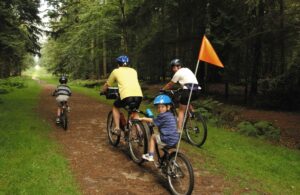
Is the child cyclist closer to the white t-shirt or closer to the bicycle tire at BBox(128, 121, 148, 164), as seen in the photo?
the bicycle tire at BBox(128, 121, 148, 164)

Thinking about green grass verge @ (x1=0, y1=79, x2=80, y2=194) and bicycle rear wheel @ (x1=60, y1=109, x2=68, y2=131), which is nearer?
green grass verge @ (x1=0, y1=79, x2=80, y2=194)

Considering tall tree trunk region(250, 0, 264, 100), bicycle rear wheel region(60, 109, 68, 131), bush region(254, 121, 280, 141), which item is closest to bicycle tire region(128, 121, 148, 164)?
bicycle rear wheel region(60, 109, 68, 131)

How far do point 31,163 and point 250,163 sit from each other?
5.29 m

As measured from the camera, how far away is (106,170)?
711cm

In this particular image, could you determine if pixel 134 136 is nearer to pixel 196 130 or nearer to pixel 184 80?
pixel 184 80

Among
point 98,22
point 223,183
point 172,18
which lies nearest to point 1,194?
point 223,183

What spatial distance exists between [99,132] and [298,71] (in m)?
10.1

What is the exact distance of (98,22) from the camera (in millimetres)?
26953

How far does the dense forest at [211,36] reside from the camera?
565 inches

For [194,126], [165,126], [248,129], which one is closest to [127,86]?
[165,126]

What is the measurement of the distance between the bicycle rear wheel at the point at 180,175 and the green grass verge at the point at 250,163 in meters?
1.00

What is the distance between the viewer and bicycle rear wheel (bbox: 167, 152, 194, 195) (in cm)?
557

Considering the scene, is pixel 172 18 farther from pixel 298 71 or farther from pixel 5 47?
pixel 5 47

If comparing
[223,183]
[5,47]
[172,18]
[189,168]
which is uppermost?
[172,18]
